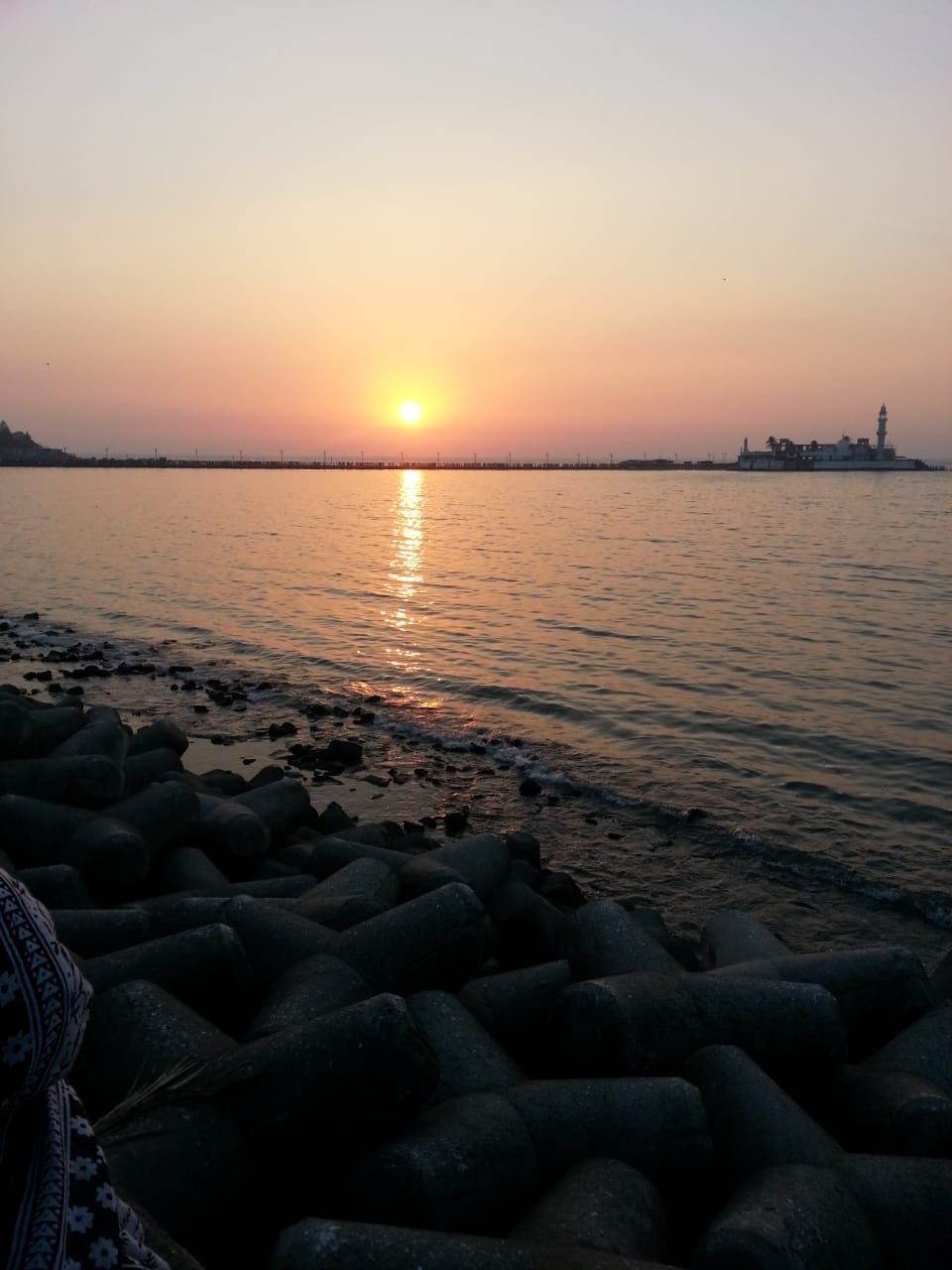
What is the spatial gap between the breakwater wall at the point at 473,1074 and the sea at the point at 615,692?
13.2 feet

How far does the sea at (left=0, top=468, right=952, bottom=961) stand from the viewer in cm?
1249

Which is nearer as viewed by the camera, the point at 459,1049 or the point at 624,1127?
the point at 624,1127

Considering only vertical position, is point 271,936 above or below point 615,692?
above

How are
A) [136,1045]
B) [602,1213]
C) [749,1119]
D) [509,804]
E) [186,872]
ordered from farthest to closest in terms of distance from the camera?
[509,804] < [186,872] < [749,1119] < [136,1045] < [602,1213]

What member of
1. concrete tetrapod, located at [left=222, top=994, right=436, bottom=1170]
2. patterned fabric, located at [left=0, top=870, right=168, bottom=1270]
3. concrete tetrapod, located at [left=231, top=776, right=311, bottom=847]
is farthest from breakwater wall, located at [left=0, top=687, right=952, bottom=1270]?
concrete tetrapod, located at [left=231, top=776, right=311, bottom=847]

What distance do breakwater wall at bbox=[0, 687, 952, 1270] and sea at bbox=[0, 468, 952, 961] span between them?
4.02 m

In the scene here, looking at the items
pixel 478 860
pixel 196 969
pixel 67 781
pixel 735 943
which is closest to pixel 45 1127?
pixel 196 969

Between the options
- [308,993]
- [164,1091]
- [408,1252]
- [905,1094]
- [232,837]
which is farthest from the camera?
[232,837]

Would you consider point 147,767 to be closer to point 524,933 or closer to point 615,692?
point 524,933

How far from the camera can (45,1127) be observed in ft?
7.07

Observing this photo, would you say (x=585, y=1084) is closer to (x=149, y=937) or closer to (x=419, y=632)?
(x=149, y=937)

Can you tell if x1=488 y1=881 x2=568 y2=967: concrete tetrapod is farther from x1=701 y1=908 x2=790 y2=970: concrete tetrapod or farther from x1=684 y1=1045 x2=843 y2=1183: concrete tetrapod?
x1=684 y1=1045 x2=843 y2=1183: concrete tetrapod

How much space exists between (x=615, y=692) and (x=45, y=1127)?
1933 centimetres

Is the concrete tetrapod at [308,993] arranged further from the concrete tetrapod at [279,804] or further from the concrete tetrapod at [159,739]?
the concrete tetrapod at [159,739]
